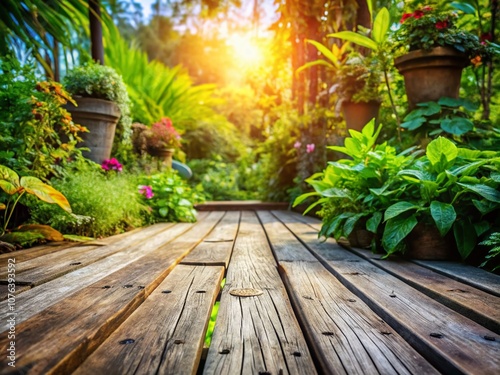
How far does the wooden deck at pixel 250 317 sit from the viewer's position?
26.1 inches

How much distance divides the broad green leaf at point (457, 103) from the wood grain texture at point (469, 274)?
4.83 feet

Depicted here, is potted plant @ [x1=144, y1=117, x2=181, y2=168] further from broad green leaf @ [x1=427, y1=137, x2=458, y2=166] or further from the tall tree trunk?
broad green leaf @ [x1=427, y1=137, x2=458, y2=166]

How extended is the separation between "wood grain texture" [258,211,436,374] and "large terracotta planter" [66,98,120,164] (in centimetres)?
275

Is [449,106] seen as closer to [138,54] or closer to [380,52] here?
[380,52]

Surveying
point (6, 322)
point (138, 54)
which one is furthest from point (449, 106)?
point (138, 54)

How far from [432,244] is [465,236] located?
0.48 ft

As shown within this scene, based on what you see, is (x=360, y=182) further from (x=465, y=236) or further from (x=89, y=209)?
(x=89, y=209)

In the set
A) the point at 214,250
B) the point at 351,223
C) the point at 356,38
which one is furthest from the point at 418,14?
the point at 214,250

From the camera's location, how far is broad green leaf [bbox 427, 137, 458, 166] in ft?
5.24

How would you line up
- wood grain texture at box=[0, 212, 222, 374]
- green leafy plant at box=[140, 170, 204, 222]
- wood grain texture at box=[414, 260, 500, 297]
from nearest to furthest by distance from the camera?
wood grain texture at box=[0, 212, 222, 374]
wood grain texture at box=[414, 260, 500, 297]
green leafy plant at box=[140, 170, 204, 222]

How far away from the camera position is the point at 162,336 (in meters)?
0.77

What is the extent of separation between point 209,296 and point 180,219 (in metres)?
2.60

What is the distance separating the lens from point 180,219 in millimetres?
3598

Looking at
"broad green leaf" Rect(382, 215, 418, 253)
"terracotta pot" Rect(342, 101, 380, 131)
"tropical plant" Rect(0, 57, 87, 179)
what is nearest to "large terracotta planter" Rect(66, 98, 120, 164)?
"tropical plant" Rect(0, 57, 87, 179)
